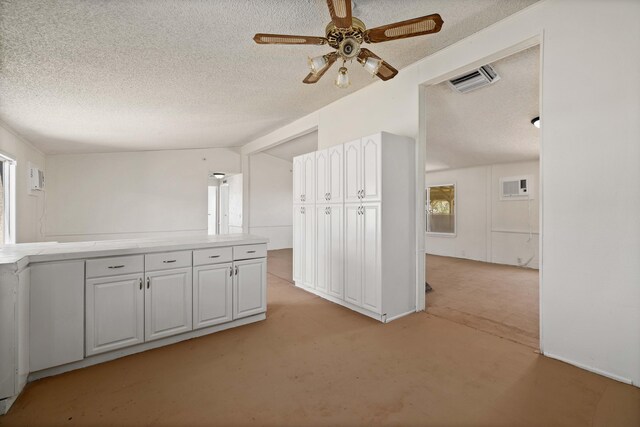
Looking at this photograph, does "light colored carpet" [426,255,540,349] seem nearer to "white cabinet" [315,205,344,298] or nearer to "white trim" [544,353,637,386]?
"white trim" [544,353,637,386]

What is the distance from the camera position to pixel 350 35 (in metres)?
2.03

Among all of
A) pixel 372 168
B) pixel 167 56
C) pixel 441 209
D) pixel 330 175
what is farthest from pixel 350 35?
pixel 441 209

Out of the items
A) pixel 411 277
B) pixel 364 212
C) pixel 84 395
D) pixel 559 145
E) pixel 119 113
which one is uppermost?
pixel 119 113

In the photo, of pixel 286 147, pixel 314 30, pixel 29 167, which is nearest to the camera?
pixel 314 30

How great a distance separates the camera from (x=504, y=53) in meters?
2.64

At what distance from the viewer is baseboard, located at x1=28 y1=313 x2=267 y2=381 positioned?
2.10 m

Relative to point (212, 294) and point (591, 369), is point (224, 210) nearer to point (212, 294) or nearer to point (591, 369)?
point (212, 294)

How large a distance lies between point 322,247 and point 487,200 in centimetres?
463

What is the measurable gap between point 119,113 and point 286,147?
406cm

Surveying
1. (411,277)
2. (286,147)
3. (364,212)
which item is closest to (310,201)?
(364,212)

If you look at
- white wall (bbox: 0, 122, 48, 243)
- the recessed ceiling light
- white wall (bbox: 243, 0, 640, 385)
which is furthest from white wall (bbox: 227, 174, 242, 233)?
white wall (bbox: 243, 0, 640, 385)

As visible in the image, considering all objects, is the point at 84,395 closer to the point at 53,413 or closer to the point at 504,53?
the point at 53,413

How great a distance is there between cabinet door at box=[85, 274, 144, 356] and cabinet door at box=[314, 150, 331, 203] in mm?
2233

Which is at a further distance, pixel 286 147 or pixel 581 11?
pixel 286 147
